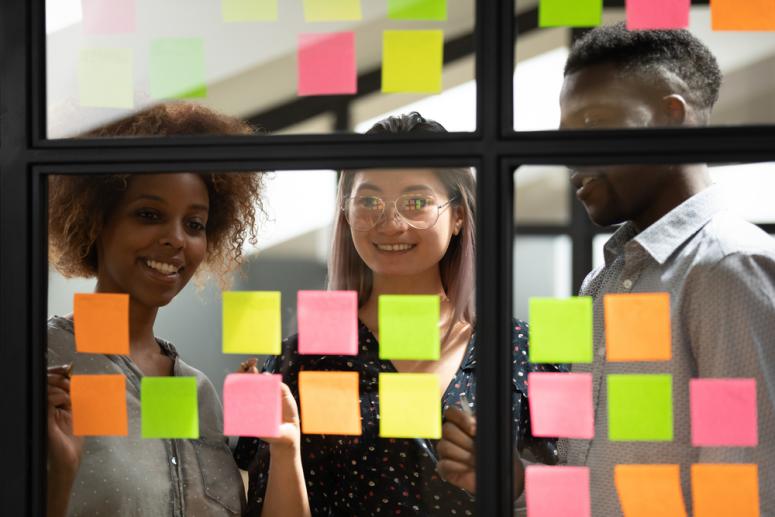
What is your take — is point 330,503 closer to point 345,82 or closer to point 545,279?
point 545,279

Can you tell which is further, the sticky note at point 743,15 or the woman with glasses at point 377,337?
the woman with glasses at point 377,337

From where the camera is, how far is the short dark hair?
1.56 m

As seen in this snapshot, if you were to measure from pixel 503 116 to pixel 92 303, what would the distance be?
2.56 feet

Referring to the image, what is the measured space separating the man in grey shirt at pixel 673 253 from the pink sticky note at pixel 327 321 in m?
0.39

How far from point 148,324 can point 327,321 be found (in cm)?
33

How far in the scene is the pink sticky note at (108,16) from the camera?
1.64 metres

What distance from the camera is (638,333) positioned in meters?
1.53

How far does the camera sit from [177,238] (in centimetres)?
173

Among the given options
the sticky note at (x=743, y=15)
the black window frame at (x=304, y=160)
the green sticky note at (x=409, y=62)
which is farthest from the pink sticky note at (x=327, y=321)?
the sticky note at (x=743, y=15)

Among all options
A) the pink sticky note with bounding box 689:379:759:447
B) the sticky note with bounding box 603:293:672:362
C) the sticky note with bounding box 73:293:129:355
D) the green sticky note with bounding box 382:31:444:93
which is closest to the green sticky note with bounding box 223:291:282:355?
the sticky note with bounding box 73:293:129:355

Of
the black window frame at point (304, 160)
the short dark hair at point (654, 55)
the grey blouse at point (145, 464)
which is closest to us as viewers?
the black window frame at point (304, 160)

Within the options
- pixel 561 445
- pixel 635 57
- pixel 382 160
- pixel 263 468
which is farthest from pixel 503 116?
pixel 263 468

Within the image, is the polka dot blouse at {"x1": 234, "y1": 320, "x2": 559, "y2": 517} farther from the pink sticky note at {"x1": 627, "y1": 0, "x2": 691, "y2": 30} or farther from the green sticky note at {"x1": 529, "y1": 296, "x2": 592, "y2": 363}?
the pink sticky note at {"x1": 627, "y1": 0, "x2": 691, "y2": 30}

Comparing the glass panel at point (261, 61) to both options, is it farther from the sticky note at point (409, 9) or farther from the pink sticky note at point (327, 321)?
the pink sticky note at point (327, 321)
